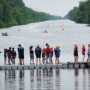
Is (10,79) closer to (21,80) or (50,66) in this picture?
(21,80)

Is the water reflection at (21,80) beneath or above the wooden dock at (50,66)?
above

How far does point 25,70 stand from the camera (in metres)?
53.7

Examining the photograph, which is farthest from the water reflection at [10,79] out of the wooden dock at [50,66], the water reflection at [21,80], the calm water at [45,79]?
the wooden dock at [50,66]

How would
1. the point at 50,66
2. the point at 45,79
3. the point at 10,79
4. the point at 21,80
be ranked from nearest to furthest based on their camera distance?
the point at 21,80
the point at 45,79
the point at 10,79
the point at 50,66

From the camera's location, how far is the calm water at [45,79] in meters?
39.2

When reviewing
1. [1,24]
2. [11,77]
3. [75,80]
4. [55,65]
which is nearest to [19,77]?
[11,77]

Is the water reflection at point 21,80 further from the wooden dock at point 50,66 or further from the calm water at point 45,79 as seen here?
the wooden dock at point 50,66

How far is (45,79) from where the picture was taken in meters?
44.3

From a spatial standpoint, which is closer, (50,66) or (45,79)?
(45,79)

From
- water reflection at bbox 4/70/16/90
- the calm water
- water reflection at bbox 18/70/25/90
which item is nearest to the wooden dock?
the calm water

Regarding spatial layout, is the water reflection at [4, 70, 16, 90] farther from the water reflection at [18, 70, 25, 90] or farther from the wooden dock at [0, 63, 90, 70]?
the wooden dock at [0, 63, 90, 70]

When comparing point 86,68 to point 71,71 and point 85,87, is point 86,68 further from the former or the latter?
point 85,87

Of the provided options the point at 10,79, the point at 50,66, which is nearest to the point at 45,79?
the point at 10,79

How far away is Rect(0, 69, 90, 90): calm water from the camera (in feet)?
129
